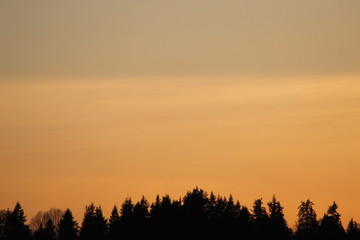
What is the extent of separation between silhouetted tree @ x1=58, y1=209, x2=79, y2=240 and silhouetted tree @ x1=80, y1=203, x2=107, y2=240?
1.73 metres

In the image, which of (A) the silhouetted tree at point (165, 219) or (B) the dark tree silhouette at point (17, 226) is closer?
(A) the silhouetted tree at point (165, 219)

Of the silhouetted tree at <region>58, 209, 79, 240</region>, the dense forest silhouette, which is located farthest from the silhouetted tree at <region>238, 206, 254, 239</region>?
the silhouetted tree at <region>58, 209, 79, 240</region>

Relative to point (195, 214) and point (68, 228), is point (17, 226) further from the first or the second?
point (195, 214)

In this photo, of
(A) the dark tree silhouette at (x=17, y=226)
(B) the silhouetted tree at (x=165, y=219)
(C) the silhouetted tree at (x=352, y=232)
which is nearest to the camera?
(B) the silhouetted tree at (x=165, y=219)

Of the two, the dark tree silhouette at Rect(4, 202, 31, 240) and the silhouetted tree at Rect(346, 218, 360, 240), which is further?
the silhouetted tree at Rect(346, 218, 360, 240)

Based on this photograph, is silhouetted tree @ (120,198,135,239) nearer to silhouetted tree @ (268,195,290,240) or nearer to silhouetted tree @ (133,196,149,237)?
silhouetted tree @ (133,196,149,237)

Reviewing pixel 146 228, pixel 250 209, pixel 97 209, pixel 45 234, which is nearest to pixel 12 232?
pixel 45 234

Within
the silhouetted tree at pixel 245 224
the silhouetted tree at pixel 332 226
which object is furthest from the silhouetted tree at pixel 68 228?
the silhouetted tree at pixel 332 226

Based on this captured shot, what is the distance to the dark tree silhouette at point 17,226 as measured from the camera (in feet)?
439

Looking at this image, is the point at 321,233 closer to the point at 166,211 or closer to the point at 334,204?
the point at 334,204

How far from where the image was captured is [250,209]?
141m

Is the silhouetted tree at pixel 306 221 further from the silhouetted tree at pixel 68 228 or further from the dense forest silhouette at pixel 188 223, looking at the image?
the silhouetted tree at pixel 68 228

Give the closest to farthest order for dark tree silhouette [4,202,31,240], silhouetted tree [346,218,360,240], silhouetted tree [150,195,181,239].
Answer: silhouetted tree [150,195,181,239] < dark tree silhouette [4,202,31,240] < silhouetted tree [346,218,360,240]

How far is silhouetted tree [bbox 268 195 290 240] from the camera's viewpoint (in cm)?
13846
